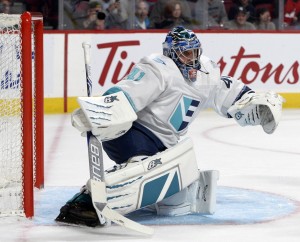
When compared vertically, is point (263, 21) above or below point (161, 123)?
below

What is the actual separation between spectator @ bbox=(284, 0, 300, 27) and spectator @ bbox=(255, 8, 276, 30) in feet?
0.70

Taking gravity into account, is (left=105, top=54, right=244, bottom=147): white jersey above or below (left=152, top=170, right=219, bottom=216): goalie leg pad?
above

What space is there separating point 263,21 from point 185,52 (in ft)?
17.8

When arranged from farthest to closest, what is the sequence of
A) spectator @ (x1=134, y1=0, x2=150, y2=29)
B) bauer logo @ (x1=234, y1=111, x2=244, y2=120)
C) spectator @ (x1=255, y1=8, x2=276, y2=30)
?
spectator @ (x1=255, y1=8, x2=276, y2=30) < spectator @ (x1=134, y1=0, x2=150, y2=29) < bauer logo @ (x1=234, y1=111, x2=244, y2=120)

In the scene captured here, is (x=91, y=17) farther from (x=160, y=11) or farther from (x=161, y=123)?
(x=161, y=123)

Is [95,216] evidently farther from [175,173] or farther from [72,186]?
[72,186]

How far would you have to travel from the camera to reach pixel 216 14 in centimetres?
924

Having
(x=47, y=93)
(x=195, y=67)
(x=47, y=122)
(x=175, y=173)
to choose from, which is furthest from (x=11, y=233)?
(x=47, y=93)

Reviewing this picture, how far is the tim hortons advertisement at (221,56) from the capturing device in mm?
8406

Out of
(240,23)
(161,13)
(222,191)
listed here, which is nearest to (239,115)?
(222,191)

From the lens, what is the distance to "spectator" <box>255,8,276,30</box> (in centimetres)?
931

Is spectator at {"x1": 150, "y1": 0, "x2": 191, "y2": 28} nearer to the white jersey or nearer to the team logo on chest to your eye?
the white jersey

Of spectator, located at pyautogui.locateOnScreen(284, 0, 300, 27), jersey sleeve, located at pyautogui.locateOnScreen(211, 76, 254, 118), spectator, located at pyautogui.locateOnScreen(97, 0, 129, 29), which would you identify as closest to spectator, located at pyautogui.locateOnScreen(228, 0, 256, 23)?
spectator, located at pyautogui.locateOnScreen(284, 0, 300, 27)

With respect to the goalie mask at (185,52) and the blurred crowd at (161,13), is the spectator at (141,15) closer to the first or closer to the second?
the blurred crowd at (161,13)
